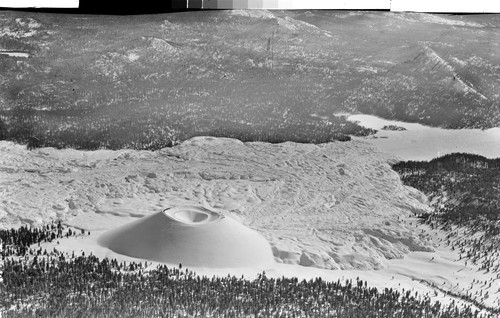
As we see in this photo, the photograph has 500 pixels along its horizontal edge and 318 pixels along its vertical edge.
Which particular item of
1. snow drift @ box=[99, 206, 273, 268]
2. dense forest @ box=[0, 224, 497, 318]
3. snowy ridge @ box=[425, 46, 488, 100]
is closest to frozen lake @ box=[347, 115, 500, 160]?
snowy ridge @ box=[425, 46, 488, 100]

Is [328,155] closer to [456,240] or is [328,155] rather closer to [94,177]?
[456,240]

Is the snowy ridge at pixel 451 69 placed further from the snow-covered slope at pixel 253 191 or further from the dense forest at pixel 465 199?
the snow-covered slope at pixel 253 191

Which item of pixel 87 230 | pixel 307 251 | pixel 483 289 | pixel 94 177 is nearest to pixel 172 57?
pixel 94 177

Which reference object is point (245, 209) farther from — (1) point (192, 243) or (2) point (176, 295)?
(2) point (176, 295)

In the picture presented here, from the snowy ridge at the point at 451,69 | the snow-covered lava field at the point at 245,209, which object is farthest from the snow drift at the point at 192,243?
the snowy ridge at the point at 451,69

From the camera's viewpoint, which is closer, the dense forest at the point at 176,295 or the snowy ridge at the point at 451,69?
the dense forest at the point at 176,295

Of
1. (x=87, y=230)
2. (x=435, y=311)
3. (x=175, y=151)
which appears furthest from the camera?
(x=175, y=151)

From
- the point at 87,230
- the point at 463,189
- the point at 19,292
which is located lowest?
the point at 19,292
